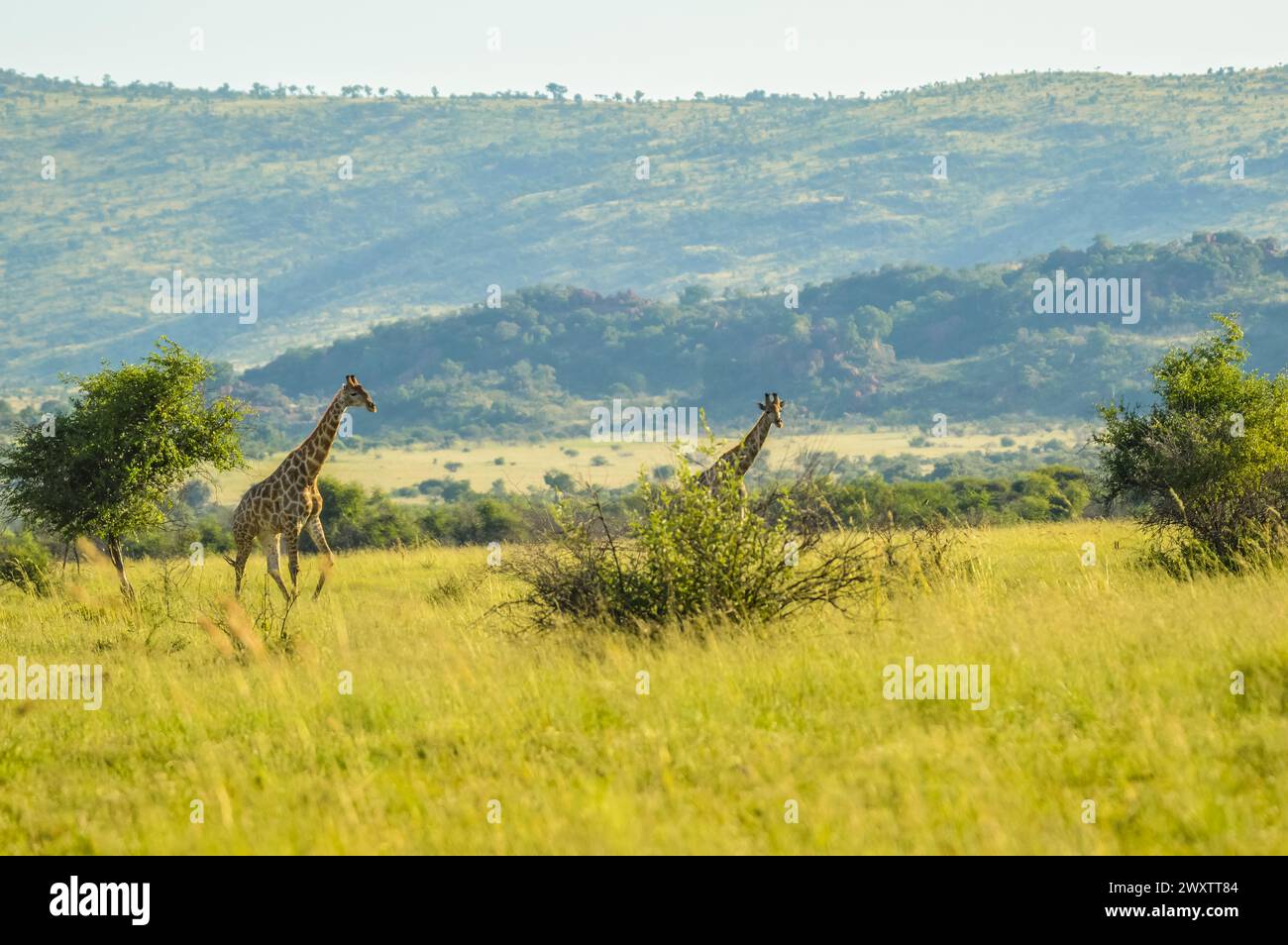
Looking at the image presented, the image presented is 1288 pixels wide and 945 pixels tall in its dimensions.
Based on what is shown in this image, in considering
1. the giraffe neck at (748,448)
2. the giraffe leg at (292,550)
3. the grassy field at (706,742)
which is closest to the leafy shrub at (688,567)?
the grassy field at (706,742)

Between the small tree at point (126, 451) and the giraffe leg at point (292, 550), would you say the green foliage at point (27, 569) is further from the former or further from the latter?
the giraffe leg at point (292, 550)

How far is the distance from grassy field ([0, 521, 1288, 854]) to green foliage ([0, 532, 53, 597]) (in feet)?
30.4

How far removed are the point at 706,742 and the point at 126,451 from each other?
46.7 ft

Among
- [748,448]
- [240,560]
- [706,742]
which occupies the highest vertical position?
[748,448]

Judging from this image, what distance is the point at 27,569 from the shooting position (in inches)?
928

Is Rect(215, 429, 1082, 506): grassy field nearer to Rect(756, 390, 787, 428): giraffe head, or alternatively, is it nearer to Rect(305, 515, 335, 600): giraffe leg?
Rect(305, 515, 335, 600): giraffe leg

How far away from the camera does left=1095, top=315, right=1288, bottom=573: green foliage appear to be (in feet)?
54.1

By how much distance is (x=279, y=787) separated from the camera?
8.38 metres

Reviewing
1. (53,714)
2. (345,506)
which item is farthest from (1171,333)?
(53,714)

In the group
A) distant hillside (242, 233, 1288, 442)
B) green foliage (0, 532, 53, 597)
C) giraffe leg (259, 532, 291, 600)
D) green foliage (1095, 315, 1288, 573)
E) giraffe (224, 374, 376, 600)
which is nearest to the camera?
green foliage (1095, 315, 1288, 573)

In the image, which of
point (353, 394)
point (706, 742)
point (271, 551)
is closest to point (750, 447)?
point (353, 394)

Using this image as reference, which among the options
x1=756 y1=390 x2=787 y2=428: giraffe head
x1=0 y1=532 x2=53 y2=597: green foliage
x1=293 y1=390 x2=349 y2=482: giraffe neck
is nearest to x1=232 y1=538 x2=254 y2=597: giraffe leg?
x1=293 y1=390 x2=349 y2=482: giraffe neck

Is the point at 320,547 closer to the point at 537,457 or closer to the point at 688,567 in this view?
the point at 688,567

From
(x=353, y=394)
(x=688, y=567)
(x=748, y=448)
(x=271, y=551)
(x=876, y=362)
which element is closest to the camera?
(x=688, y=567)
